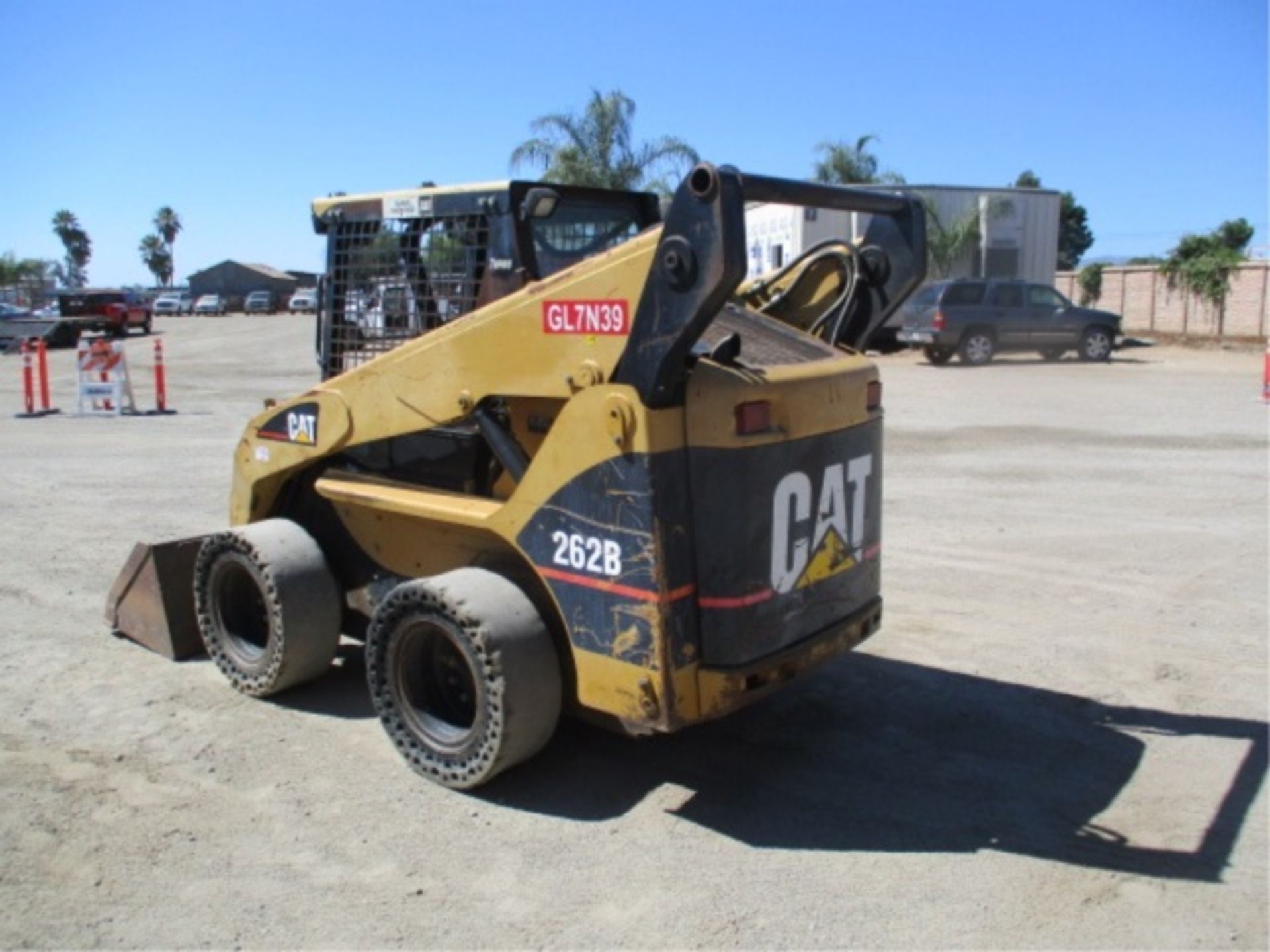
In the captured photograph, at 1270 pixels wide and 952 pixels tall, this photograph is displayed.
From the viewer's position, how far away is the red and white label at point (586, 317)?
3779 mm

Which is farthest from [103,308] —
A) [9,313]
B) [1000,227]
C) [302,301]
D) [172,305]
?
[1000,227]

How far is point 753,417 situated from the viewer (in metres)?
3.87

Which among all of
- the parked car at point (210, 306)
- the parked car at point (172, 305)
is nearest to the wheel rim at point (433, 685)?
the parked car at point (210, 306)

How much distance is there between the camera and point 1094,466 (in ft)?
37.6

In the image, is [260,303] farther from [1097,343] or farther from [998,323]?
[1097,343]

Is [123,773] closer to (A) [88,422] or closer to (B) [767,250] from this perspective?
(A) [88,422]

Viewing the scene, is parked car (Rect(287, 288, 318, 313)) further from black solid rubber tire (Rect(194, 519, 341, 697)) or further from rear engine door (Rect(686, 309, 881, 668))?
rear engine door (Rect(686, 309, 881, 668))

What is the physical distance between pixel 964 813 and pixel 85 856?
10.2 feet

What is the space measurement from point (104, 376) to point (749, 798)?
15.7 metres

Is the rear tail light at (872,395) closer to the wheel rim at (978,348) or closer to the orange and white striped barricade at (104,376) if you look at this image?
the orange and white striped barricade at (104,376)

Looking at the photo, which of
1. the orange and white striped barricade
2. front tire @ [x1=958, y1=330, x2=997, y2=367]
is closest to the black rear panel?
the orange and white striped barricade

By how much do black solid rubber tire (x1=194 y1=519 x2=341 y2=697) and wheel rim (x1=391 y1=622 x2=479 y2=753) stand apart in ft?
2.69

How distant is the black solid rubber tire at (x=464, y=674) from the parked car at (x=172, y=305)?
6735 centimetres

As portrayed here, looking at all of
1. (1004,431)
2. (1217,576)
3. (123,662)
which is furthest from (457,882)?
(1004,431)
